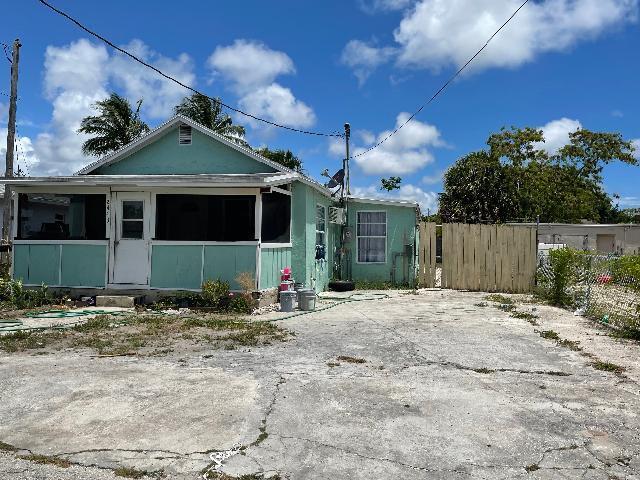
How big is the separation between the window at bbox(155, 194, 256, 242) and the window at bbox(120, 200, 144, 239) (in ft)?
1.70

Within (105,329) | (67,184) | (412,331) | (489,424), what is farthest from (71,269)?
(489,424)

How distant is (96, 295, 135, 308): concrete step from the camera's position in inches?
453

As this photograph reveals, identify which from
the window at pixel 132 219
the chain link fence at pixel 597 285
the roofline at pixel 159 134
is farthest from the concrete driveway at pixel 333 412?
the roofline at pixel 159 134

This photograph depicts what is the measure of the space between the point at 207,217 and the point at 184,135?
12.0 ft

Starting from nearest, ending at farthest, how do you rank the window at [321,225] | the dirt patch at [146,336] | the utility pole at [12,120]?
the dirt patch at [146,336], the window at [321,225], the utility pole at [12,120]

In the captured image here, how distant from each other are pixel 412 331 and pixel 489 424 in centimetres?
465

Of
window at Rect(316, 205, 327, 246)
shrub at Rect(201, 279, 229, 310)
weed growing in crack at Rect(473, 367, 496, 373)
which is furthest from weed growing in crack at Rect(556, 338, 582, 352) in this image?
window at Rect(316, 205, 327, 246)

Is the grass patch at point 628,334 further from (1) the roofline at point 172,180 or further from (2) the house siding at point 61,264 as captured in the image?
(2) the house siding at point 61,264

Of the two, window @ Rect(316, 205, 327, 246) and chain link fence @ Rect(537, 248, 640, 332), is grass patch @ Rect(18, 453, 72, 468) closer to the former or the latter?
chain link fence @ Rect(537, 248, 640, 332)

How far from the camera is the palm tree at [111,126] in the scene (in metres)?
27.7

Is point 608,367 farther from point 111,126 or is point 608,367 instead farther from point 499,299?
point 111,126

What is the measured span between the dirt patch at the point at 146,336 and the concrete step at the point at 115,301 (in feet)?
4.25

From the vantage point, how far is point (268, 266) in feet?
39.5

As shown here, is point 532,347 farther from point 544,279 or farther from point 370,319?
point 544,279
